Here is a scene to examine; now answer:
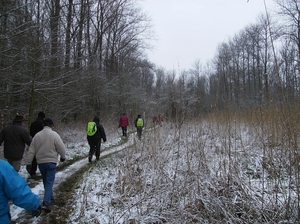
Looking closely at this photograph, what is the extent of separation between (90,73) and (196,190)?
1128cm

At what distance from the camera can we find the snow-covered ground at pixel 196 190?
3090 millimetres

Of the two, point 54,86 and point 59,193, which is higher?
point 54,86

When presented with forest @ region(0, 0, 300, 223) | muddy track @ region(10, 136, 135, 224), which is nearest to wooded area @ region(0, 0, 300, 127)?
forest @ region(0, 0, 300, 223)

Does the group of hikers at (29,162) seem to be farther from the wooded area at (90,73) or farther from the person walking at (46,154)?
the wooded area at (90,73)

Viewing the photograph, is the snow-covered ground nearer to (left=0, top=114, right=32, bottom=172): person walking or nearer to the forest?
the forest

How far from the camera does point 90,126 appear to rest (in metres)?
7.83

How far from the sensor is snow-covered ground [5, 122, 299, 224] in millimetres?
3090

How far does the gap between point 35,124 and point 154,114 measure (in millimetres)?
3515

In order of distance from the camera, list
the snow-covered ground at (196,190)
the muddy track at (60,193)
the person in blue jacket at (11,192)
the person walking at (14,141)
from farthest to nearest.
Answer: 1. the person walking at (14,141)
2. the muddy track at (60,193)
3. the snow-covered ground at (196,190)
4. the person in blue jacket at (11,192)

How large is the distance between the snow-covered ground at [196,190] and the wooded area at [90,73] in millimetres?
853

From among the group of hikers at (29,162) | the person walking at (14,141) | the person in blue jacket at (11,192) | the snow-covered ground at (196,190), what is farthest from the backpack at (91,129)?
the person in blue jacket at (11,192)

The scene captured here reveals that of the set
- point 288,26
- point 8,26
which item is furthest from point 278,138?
point 288,26

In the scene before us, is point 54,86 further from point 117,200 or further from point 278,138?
point 278,138

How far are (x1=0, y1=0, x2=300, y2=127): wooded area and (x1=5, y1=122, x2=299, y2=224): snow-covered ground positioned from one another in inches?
33.6
